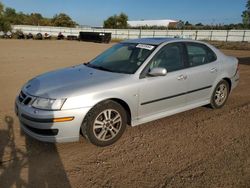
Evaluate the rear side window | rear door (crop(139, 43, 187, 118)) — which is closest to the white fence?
the rear side window

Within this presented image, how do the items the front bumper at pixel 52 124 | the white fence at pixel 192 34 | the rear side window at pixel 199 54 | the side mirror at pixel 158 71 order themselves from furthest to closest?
the white fence at pixel 192 34
the rear side window at pixel 199 54
the side mirror at pixel 158 71
the front bumper at pixel 52 124

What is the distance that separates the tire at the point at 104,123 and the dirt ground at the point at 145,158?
0.48 feet

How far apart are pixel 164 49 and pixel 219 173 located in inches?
89.1

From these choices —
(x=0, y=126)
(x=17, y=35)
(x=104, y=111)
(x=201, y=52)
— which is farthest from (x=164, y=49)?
(x=17, y=35)

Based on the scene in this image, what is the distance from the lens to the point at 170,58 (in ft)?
15.5

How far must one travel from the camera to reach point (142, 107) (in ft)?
→ 14.1

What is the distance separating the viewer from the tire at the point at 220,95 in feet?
18.3

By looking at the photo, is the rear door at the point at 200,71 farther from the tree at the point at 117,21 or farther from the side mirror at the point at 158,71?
the tree at the point at 117,21

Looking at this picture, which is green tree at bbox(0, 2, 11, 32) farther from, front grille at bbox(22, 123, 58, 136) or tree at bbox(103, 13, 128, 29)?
front grille at bbox(22, 123, 58, 136)

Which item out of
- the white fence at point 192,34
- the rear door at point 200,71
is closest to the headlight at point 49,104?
the rear door at point 200,71

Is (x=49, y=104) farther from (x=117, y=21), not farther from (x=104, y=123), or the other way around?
(x=117, y=21)

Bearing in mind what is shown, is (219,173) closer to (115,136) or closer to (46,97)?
(115,136)

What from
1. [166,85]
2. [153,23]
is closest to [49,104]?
[166,85]

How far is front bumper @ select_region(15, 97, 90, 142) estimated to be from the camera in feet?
11.8
